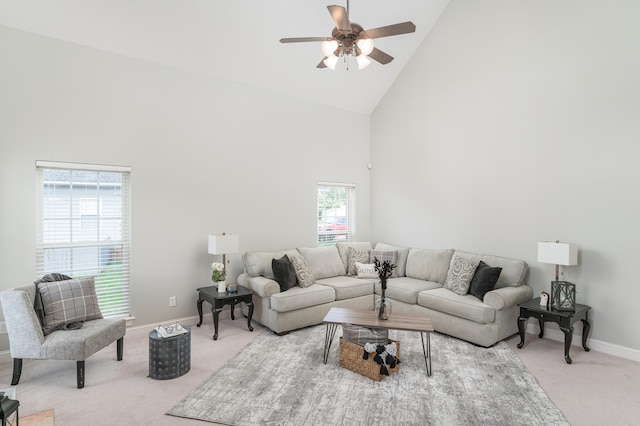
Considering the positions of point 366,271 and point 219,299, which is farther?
point 366,271

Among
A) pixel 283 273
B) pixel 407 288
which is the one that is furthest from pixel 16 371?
pixel 407 288

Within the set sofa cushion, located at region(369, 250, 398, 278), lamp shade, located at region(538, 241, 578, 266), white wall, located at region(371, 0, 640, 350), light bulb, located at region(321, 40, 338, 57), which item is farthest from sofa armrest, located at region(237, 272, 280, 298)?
lamp shade, located at region(538, 241, 578, 266)

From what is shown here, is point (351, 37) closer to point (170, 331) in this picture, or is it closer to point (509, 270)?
point (170, 331)

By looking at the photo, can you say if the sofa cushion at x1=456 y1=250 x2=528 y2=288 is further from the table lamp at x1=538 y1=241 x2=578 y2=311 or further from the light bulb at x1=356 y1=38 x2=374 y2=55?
the light bulb at x1=356 y1=38 x2=374 y2=55

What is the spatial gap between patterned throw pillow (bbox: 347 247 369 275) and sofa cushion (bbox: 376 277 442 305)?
0.51 m

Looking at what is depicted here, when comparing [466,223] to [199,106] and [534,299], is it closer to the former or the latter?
[534,299]

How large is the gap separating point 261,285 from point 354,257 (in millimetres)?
1735

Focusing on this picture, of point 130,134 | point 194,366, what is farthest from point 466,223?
point 130,134

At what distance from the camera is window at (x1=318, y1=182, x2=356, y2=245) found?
6.07 m

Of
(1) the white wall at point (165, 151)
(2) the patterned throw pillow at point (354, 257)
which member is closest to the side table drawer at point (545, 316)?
(2) the patterned throw pillow at point (354, 257)

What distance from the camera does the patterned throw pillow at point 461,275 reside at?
4.34 m

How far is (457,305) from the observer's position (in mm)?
4039

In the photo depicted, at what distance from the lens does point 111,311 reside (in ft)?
13.7

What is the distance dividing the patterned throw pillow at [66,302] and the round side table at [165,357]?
77 centimetres
